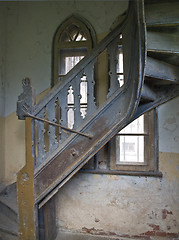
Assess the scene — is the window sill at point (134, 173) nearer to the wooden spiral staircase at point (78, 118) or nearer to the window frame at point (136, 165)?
the window frame at point (136, 165)

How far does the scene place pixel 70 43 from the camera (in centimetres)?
328

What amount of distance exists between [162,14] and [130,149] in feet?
6.63

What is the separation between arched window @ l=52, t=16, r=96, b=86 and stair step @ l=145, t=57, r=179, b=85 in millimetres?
1373

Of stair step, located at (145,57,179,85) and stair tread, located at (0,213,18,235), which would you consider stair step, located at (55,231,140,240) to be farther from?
stair step, located at (145,57,179,85)

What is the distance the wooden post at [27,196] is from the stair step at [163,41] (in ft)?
5.46

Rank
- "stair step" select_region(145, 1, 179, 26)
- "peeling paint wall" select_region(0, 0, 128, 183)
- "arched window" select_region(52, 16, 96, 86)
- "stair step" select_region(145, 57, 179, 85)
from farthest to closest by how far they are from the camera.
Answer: "peeling paint wall" select_region(0, 0, 128, 183) < "arched window" select_region(52, 16, 96, 86) < "stair step" select_region(145, 57, 179, 85) < "stair step" select_region(145, 1, 179, 26)

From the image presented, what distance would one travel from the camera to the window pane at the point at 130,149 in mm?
3166

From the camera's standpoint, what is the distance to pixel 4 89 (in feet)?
11.4

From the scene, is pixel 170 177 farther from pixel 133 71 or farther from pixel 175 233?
pixel 133 71

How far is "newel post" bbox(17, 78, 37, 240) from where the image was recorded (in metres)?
2.33

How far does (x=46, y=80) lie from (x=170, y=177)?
259 centimetres

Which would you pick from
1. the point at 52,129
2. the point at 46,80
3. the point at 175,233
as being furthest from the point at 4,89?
the point at 175,233

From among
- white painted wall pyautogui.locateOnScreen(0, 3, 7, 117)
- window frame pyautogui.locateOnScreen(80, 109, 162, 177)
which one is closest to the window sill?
window frame pyautogui.locateOnScreen(80, 109, 162, 177)

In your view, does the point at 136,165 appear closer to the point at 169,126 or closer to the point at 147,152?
the point at 147,152
